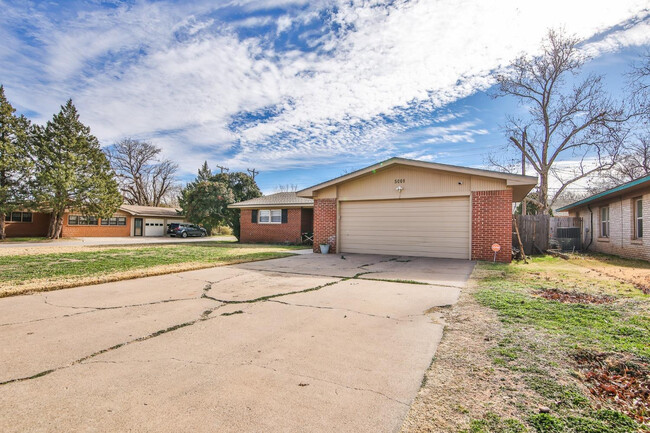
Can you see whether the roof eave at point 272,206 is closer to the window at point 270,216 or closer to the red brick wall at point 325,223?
the window at point 270,216

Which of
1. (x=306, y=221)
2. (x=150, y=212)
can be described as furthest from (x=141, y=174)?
(x=306, y=221)

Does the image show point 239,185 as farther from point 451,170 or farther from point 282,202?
point 451,170

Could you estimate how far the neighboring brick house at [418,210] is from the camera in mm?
9984

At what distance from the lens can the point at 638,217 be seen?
1134 centimetres

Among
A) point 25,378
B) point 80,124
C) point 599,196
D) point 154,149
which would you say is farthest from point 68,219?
point 599,196

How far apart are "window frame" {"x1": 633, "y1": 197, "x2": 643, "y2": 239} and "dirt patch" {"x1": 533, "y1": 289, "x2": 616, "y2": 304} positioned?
29.3 ft

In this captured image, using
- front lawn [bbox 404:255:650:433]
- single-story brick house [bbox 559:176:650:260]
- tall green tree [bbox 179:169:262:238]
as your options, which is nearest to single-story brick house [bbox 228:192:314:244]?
tall green tree [bbox 179:169:262:238]

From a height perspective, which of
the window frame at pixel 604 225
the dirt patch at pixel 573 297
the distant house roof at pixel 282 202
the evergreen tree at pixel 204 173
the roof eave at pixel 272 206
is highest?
the evergreen tree at pixel 204 173

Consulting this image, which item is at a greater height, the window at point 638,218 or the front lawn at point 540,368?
the window at point 638,218

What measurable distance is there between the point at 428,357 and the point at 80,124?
3252 centimetres

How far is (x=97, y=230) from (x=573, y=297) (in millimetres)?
36567

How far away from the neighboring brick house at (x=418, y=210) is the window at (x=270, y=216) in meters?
7.18

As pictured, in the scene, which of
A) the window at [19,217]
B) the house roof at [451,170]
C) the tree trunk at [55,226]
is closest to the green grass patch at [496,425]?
the house roof at [451,170]

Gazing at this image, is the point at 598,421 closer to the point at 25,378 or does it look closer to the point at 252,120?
the point at 25,378
